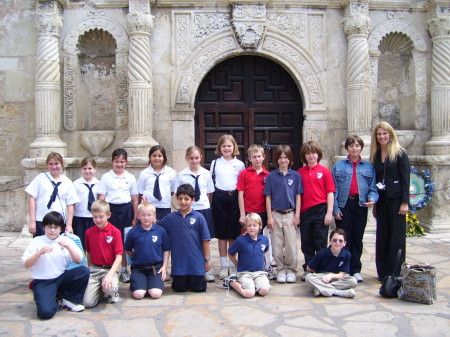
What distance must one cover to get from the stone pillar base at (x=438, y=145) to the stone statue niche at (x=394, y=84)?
0.64 m

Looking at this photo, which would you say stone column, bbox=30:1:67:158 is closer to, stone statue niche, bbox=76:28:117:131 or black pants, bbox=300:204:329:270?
stone statue niche, bbox=76:28:117:131

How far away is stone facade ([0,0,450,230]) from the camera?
8.30m

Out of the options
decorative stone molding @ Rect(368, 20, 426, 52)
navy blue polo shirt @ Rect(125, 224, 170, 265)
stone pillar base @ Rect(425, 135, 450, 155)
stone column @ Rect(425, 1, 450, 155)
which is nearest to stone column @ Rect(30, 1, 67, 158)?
navy blue polo shirt @ Rect(125, 224, 170, 265)

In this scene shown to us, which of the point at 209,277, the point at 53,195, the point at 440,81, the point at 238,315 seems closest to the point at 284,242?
the point at 209,277

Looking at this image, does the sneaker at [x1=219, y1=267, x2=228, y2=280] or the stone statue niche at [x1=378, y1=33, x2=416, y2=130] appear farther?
the stone statue niche at [x1=378, y1=33, x2=416, y2=130]

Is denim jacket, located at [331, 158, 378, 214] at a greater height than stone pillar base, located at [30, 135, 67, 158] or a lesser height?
lesser

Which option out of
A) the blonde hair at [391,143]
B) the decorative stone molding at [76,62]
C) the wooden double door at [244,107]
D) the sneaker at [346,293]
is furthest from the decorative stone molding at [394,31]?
the sneaker at [346,293]

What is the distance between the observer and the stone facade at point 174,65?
8.30 metres

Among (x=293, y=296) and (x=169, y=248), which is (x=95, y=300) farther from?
(x=293, y=296)

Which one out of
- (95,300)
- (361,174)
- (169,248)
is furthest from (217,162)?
(95,300)

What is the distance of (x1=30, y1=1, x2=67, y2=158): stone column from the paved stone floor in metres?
3.37

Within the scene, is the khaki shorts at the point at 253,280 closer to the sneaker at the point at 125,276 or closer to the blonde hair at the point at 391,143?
the sneaker at the point at 125,276

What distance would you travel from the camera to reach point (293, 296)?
5.09m

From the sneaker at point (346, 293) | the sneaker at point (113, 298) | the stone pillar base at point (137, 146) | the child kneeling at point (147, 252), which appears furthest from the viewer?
the stone pillar base at point (137, 146)
